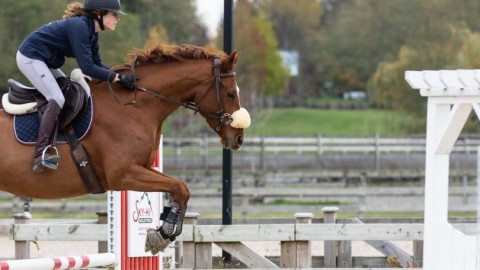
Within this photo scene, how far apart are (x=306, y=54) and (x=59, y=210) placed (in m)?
85.6

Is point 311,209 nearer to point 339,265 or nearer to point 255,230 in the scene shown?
point 339,265

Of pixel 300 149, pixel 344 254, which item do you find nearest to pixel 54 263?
pixel 344 254

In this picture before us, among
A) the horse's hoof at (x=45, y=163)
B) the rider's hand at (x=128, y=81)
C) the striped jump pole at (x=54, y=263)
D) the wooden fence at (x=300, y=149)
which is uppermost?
the wooden fence at (x=300, y=149)

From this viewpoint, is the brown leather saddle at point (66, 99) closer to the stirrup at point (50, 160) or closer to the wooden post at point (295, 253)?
the stirrup at point (50, 160)

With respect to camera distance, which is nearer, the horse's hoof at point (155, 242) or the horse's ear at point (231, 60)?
the horse's hoof at point (155, 242)

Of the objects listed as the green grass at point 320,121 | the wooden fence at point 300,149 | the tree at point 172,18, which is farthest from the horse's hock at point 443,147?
the green grass at point 320,121

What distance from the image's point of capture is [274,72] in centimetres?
7944

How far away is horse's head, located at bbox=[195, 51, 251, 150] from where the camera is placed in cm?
988

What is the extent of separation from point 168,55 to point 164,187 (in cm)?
123

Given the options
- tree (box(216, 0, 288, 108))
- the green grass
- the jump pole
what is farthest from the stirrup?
the green grass

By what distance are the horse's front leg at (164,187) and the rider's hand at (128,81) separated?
2.27 ft

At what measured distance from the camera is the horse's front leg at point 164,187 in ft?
31.6

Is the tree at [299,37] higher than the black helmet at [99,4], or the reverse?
the tree at [299,37]

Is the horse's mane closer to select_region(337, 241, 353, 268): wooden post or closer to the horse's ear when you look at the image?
the horse's ear
